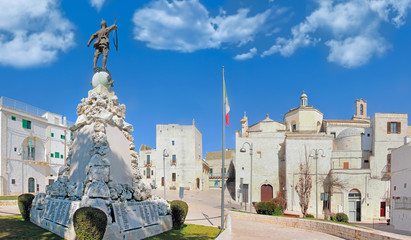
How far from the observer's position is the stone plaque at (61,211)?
10.7 m

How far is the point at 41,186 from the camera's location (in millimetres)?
38281

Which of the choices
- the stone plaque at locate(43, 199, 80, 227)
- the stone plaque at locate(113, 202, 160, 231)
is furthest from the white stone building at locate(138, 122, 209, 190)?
the stone plaque at locate(113, 202, 160, 231)

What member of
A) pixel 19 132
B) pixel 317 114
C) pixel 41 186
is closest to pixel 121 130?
pixel 19 132

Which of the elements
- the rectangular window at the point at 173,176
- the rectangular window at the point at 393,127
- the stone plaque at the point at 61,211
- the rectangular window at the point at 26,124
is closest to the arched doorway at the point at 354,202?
the rectangular window at the point at 393,127

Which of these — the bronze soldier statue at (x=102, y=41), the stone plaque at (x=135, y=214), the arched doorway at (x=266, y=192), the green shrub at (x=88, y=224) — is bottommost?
the arched doorway at (x=266, y=192)

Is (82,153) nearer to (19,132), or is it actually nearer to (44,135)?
(19,132)

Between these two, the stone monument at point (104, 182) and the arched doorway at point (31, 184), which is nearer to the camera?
the stone monument at point (104, 182)

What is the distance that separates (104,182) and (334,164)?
32.2 m

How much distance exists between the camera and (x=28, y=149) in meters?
37.1

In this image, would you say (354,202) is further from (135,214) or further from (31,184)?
(31,184)

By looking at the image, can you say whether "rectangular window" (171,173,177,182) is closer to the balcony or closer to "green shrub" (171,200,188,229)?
the balcony

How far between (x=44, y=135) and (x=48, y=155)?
105 inches

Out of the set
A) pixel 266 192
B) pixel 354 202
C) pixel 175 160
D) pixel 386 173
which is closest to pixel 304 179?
pixel 266 192

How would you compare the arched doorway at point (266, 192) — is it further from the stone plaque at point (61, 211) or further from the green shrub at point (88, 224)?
the green shrub at point (88, 224)
